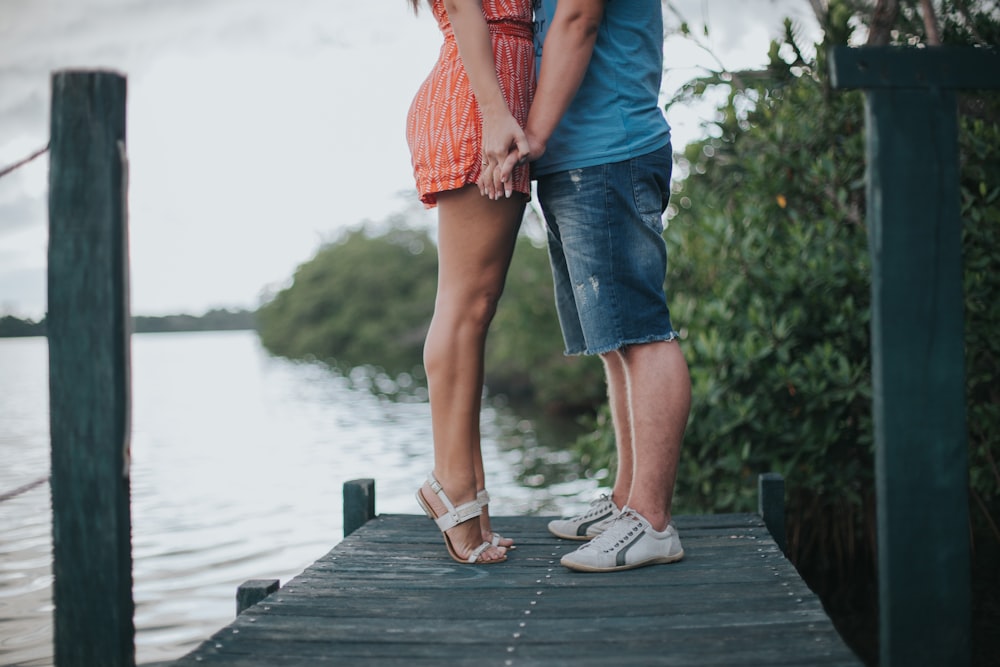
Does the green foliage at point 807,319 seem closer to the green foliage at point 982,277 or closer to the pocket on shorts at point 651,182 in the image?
the green foliage at point 982,277

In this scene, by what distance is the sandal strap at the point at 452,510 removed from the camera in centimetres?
258

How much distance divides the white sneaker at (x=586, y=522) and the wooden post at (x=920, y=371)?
133cm

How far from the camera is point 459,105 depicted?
2525 mm

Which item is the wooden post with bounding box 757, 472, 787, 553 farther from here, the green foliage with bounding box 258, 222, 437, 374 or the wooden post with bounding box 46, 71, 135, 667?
the green foliage with bounding box 258, 222, 437, 374

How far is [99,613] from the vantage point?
169 cm

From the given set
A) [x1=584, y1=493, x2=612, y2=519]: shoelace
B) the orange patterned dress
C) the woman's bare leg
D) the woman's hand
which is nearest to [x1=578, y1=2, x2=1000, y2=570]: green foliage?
[x1=584, y1=493, x2=612, y2=519]: shoelace

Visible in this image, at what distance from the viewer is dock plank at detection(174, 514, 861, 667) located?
188 cm

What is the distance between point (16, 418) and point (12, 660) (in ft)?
46.7

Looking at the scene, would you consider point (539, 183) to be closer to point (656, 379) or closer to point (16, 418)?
point (656, 379)

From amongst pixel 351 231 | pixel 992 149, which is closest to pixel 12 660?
pixel 992 149

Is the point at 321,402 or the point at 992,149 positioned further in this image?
the point at 321,402

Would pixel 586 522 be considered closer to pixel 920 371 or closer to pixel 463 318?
pixel 463 318

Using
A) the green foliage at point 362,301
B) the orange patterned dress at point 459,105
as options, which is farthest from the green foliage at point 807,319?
the green foliage at point 362,301

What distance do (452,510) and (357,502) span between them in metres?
0.94
